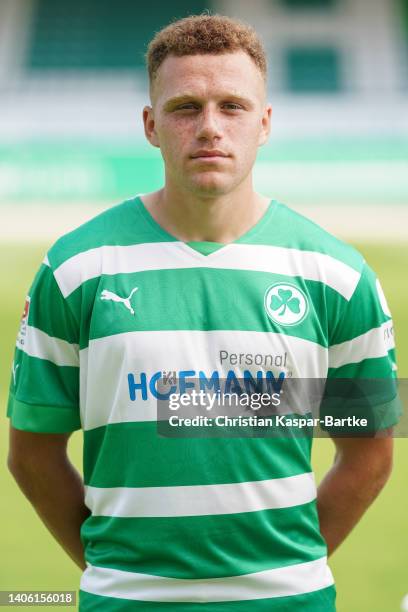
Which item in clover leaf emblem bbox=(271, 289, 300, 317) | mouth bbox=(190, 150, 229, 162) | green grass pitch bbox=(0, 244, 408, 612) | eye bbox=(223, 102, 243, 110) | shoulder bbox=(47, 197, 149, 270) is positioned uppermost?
eye bbox=(223, 102, 243, 110)

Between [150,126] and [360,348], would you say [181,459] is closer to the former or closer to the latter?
[360,348]

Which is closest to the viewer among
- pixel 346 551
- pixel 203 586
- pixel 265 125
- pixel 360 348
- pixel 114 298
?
pixel 203 586

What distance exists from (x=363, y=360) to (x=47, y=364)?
720 mm

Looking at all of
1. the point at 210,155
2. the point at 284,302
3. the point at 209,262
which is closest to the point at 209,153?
the point at 210,155

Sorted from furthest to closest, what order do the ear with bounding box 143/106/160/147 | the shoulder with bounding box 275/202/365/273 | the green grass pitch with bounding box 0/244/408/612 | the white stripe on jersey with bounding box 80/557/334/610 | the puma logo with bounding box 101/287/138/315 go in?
the green grass pitch with bounding box 0/244/408/612 → the ear with bounding box 143/106/160/147 → the shoulder with bounding box 275/202/365/273 → the puma logo with bounding box 101/287/138/315 → the white stripe on jersey with bounding box 80/557/334/610

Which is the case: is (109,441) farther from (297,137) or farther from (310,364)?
(297,137)

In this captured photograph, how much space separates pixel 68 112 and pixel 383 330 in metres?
14.0

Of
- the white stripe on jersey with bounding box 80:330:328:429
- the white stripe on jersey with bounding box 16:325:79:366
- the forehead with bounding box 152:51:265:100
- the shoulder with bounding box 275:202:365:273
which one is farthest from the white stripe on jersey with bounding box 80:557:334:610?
the forehead with bounding box 152:51:265:100

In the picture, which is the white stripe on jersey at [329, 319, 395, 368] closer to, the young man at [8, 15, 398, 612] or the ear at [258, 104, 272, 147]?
the young man at [8, 15, 398, 612]

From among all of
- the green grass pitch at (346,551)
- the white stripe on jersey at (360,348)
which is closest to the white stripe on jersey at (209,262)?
the white stripe on jersey at (360,348)

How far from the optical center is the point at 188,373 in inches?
86.0

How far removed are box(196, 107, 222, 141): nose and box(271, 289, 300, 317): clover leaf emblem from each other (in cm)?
37

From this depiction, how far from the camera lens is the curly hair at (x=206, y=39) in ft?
7.47

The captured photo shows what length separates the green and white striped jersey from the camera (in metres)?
2.13
